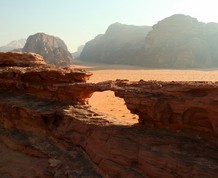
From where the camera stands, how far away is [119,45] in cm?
6238

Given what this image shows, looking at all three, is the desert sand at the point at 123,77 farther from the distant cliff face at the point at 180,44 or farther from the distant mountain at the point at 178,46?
the distant mountain at the point at 178,46

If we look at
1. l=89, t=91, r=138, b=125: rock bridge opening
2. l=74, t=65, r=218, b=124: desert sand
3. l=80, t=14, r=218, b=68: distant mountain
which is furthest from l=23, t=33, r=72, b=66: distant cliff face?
l=89, t=91, r=138, b=125: rock bridge opening

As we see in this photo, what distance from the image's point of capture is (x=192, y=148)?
527 centimetres

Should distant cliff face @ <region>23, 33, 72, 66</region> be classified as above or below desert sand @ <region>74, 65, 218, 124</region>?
above

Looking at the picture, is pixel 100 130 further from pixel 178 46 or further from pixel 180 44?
pixel 180 44

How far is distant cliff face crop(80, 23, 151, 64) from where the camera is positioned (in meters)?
55.8

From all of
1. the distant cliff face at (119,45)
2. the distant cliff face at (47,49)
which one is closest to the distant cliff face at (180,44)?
the distant cliff face at (119,45)

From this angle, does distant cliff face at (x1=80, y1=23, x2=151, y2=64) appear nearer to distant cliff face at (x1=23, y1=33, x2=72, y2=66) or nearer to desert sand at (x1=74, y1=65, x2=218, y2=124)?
distant cliff face at (x1=23, y1=33, x2=72, y2=66)

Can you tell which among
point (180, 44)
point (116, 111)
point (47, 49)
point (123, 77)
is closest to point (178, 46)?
point (180, 44)

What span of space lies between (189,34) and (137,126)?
43554 millimetres

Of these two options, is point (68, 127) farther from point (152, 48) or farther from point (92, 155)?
point (152, 48)

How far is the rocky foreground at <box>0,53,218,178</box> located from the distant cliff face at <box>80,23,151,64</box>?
44281 millimetres

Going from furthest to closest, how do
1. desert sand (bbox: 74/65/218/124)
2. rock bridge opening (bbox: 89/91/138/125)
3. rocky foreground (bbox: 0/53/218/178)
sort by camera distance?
desert sand (bbox: 74/65/218/124) < rock bridge opening (bbox: 89/91/138/125) < rocky foreground (bbox: 0/53/218/178)

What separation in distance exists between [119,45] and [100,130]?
56.9 metres
